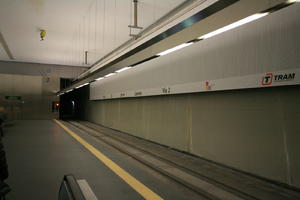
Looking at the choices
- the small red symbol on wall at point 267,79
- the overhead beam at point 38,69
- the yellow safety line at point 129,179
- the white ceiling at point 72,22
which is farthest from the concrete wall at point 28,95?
the small red symbol on wall at point 267,79

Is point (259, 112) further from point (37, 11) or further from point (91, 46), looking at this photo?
point (91, 46)

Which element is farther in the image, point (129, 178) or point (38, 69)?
point (38, 69)

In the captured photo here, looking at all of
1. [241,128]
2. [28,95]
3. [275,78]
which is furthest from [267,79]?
[28,95]

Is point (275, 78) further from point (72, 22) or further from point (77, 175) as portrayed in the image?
point (72, 22)

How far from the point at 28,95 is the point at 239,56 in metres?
15.8

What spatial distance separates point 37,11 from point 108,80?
4.97 m

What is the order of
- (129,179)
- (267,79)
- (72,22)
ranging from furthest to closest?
(72,22), (129,179), (267,79)

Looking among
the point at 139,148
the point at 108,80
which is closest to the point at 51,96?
the point at 108,80

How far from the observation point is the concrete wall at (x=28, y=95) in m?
14.8

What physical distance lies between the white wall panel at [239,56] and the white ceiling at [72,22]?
1609 mm

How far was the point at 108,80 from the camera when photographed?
10.8 meters

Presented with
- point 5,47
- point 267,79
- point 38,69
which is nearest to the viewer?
point 267,79

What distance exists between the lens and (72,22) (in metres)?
7.07

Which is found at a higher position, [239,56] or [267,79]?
[239,56]
